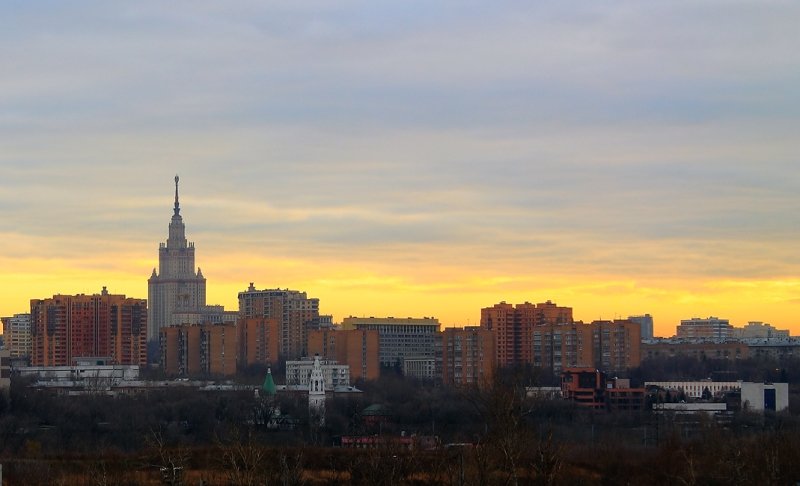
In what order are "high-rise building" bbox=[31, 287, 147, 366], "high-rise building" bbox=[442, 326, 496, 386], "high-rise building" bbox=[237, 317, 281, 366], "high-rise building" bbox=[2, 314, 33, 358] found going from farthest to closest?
"high-rise building" bbox=[2, 314, 33, 358] → "high-rise building" bbox=[31, 287, 147, 366] → "high-rise building" bbox=[237, 317, 281, 366] → "high-rise building" bbox=[442, 326, 496, 386]

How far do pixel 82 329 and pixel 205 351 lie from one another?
8650 mm

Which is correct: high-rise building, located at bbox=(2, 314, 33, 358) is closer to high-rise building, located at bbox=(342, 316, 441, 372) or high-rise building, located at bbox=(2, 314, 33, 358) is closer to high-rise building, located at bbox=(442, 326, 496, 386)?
high-rise building, located at bbox=(342, 316, 441, 372)

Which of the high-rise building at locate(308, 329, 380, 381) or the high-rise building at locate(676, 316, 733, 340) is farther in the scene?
the high-rise building at locate(676, 316, 733, 340)

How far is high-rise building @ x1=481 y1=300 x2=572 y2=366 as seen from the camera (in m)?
90.2

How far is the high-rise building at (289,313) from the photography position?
Answer: 356 feet

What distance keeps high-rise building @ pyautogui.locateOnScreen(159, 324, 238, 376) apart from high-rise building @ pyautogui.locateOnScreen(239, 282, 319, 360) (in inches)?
344

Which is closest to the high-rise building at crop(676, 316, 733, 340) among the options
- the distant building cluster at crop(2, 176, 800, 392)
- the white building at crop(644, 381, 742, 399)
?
the distant building cluster at crop(2, 176, 800, 392)

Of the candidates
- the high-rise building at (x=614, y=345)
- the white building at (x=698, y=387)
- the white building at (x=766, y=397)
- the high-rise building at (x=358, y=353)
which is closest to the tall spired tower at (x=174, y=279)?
the high-rise building at (x=358, y=353)

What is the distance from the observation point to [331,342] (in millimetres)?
97938

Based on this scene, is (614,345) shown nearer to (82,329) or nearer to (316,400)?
(316,400)

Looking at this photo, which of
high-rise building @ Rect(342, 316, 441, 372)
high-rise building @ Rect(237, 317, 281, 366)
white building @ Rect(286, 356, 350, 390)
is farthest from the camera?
high-rise building @ Rect(342, 316, 441, 372)

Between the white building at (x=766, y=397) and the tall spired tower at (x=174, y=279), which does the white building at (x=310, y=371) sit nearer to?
the white building at (x=766, y=397)

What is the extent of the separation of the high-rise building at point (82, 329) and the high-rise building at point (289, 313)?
9.45 meters

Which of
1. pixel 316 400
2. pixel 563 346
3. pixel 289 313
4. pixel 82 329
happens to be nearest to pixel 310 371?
pixel 563 346
